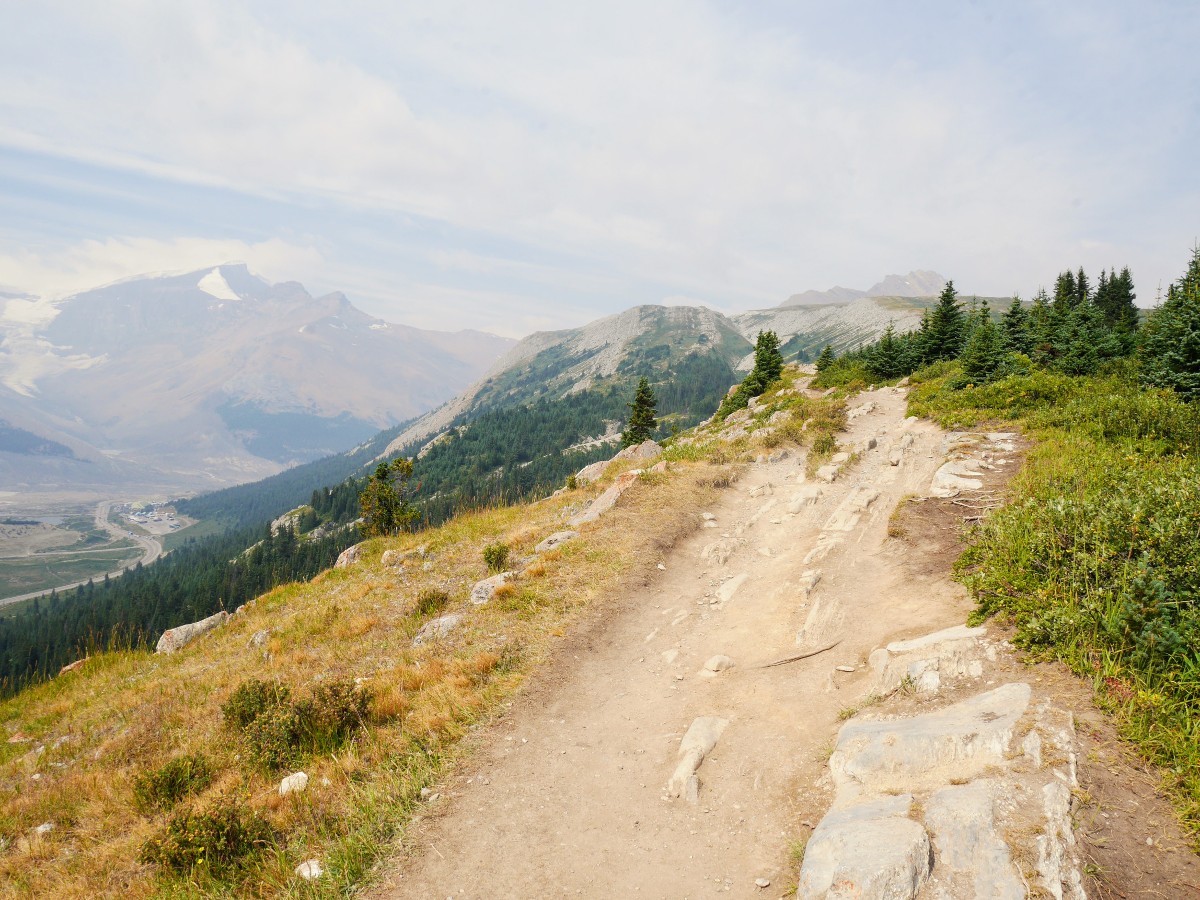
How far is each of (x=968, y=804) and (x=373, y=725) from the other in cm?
885

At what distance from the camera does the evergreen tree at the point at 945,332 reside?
45844 millimetres

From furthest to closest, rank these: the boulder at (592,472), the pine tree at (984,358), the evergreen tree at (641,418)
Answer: the evergreen tree at (641,418) → the boulder at (592,472) → the pine tree at (984,358)

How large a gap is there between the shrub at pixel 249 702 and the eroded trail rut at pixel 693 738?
5.26 m

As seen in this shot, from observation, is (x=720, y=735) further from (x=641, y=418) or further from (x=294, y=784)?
(x=641, y=418)

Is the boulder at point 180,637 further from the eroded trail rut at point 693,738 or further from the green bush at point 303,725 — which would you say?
the eroded trail rut at point 693,738

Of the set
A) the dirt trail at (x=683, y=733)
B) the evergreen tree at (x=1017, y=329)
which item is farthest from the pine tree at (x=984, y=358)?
the dirt trail at (x=683, y=733)

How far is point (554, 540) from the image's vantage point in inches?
673

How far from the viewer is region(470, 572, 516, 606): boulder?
1407 cm

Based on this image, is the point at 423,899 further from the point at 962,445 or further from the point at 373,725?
the point at 962,445

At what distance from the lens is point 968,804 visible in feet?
16.9

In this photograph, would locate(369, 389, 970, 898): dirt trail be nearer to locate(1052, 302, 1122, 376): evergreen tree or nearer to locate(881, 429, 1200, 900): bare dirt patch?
locate(881, 429, 1200, 900): bare dirt patch

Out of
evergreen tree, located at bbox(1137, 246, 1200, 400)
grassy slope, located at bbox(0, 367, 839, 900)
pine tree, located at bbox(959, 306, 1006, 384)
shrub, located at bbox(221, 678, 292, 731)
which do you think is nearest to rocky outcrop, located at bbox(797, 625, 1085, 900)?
grassy slope, located at bbox(0, 367, 839, 900)

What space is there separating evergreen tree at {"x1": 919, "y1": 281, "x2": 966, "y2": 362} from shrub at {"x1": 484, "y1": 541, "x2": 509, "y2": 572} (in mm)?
45501

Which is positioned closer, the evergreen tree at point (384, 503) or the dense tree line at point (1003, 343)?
the dense tree line at point (1003, 343)
